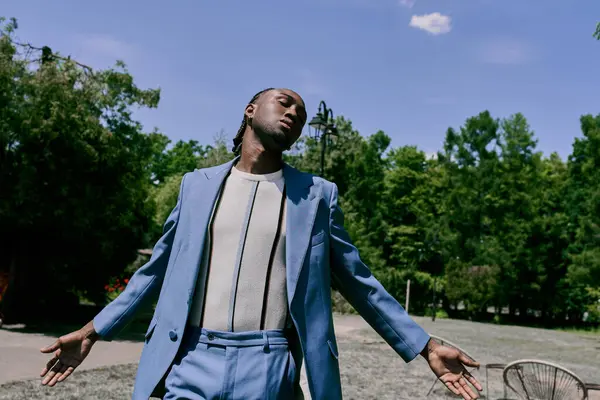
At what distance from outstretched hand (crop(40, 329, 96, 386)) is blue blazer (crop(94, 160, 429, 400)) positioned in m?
0.08

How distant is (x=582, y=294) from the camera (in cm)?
3628

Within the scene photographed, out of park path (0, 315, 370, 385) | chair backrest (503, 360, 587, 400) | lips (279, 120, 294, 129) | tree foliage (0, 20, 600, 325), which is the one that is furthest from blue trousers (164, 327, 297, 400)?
tree foliage (0, 20, 600, 325)

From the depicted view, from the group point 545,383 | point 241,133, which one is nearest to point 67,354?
point 241,133

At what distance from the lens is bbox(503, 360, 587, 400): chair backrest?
575cm

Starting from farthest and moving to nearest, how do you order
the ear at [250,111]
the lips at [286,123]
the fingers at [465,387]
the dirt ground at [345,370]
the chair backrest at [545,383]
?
the dirt ground at [345,370] → the chair backrest at [545,383] → the ear at [250,111] → the lips at [286,123] → the fingers at [465,387]

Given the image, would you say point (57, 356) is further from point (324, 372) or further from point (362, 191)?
point (362, 191)

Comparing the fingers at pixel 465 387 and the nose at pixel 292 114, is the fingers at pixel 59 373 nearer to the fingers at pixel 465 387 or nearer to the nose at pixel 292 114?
the nose at pixel 292 114

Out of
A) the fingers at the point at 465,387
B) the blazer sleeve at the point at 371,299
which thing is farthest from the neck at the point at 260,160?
the fingers at the point at 465,387

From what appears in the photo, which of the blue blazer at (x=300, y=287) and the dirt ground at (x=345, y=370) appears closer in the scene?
the blue blazer at (x=300, y=287)

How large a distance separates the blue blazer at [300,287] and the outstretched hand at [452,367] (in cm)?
7

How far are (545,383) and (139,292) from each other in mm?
5071

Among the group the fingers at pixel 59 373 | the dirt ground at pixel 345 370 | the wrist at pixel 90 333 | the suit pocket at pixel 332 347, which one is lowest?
the dirt ground at pixel 345 370

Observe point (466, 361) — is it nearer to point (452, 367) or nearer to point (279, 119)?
point (452, 367)

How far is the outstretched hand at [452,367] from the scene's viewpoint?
2.17 m
